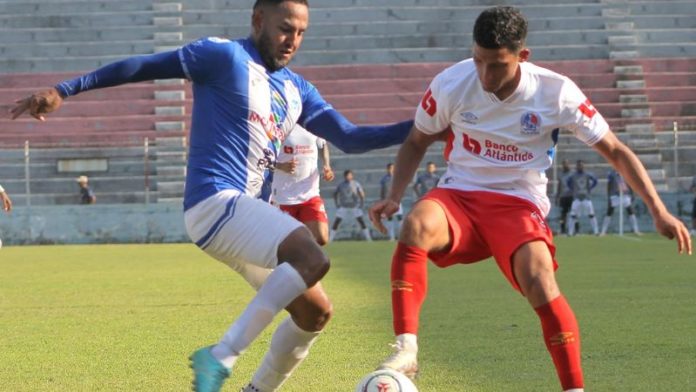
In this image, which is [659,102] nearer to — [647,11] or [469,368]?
[647,11]

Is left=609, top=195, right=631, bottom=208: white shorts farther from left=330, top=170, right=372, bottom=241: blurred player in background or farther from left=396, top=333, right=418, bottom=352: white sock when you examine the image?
left=396, top=333, right=418, bottom=352: white sock

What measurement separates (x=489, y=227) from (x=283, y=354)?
4.06 ft

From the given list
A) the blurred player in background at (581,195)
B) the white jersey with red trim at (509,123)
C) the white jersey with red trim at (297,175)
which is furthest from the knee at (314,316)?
the blurred player in background at (581,195)

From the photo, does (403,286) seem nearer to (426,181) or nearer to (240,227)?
(240,227)

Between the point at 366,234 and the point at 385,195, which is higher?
the point at 385,195

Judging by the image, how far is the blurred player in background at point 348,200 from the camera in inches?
1259

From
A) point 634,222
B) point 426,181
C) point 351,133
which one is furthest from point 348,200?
point 351,133

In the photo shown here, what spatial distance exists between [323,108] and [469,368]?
2.16m

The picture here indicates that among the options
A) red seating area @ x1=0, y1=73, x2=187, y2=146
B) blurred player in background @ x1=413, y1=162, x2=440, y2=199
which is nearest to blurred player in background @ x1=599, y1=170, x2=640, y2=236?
blurred player in background @ x1=413, y1=162, x2=440, y2=199

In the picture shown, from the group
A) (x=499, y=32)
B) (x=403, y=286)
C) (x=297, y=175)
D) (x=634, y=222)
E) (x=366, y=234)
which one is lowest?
(x=366, y=234)

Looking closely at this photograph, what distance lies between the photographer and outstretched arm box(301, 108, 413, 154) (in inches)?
275

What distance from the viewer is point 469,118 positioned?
682 centimetres

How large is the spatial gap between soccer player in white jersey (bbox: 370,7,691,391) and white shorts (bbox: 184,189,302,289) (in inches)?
26.7

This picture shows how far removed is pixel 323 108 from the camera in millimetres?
7043
